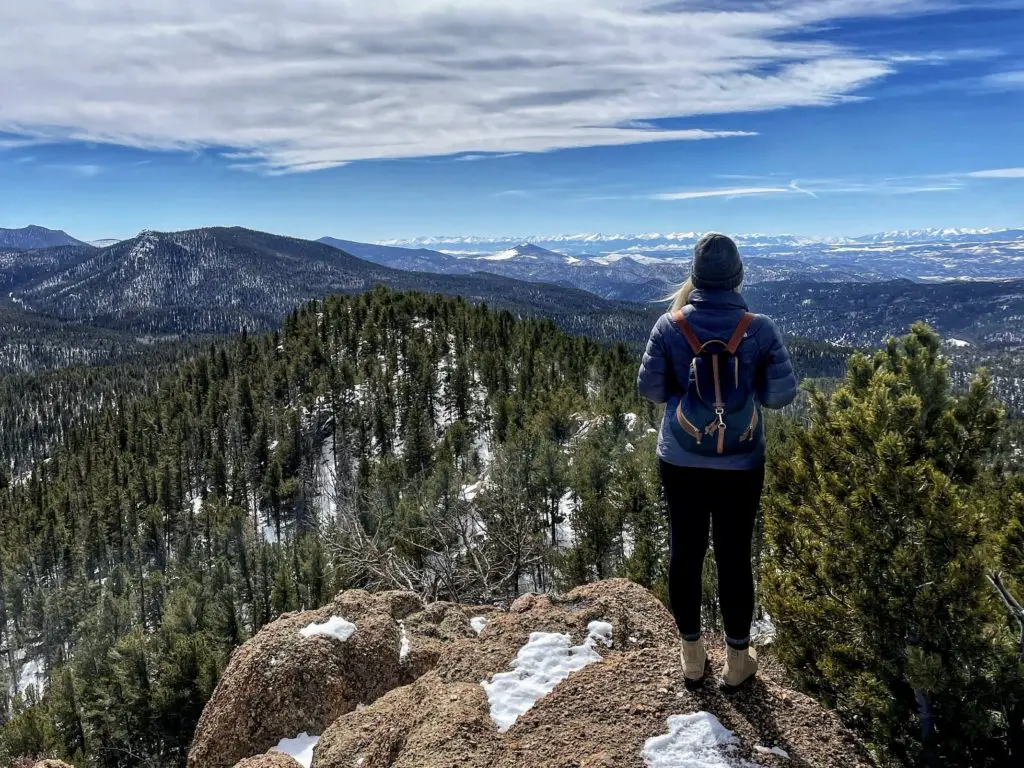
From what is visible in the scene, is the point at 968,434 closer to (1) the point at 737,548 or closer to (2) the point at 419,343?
(1) the point at 737,548

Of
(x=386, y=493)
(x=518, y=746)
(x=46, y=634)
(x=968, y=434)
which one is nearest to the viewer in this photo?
(x=518, y=746)

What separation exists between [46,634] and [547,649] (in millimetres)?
95120

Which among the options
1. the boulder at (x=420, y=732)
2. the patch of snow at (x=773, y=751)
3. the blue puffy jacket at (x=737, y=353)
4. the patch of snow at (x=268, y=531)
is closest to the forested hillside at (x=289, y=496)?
the patch of snow at (x=268, y=531)

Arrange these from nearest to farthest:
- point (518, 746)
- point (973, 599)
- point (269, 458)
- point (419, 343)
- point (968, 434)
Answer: point (518, 746), point (973, 599), point (968, 434), point (269, 458), point (419, 343)

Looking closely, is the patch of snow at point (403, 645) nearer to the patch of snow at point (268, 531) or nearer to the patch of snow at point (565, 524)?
the patch of snow at point (565, 524)

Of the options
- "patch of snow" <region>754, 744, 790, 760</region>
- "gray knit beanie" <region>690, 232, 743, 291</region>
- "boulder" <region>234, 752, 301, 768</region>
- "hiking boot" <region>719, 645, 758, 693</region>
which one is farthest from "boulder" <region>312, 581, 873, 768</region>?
"gray knit beanie" <region>690, 232, 743, 291</region>

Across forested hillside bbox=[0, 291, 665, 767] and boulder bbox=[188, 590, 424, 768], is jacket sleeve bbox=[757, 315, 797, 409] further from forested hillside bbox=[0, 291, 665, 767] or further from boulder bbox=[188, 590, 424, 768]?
forested hillside bbox=[0, 291, 665, 767]

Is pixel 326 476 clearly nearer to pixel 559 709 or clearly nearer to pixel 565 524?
Result: pixel 565 524

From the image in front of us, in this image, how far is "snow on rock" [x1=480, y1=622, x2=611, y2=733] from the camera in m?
6.36

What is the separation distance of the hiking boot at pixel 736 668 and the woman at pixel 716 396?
0.38m

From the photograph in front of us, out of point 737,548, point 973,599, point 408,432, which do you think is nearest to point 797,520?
point 973,599

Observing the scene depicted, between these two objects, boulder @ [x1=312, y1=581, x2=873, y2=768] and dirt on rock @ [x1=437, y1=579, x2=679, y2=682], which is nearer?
boulder @ [x1=312, y1=581, x2=873, y2=768]

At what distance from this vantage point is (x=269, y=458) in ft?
304

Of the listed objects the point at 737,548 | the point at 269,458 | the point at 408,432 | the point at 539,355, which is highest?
the point at 737,548
